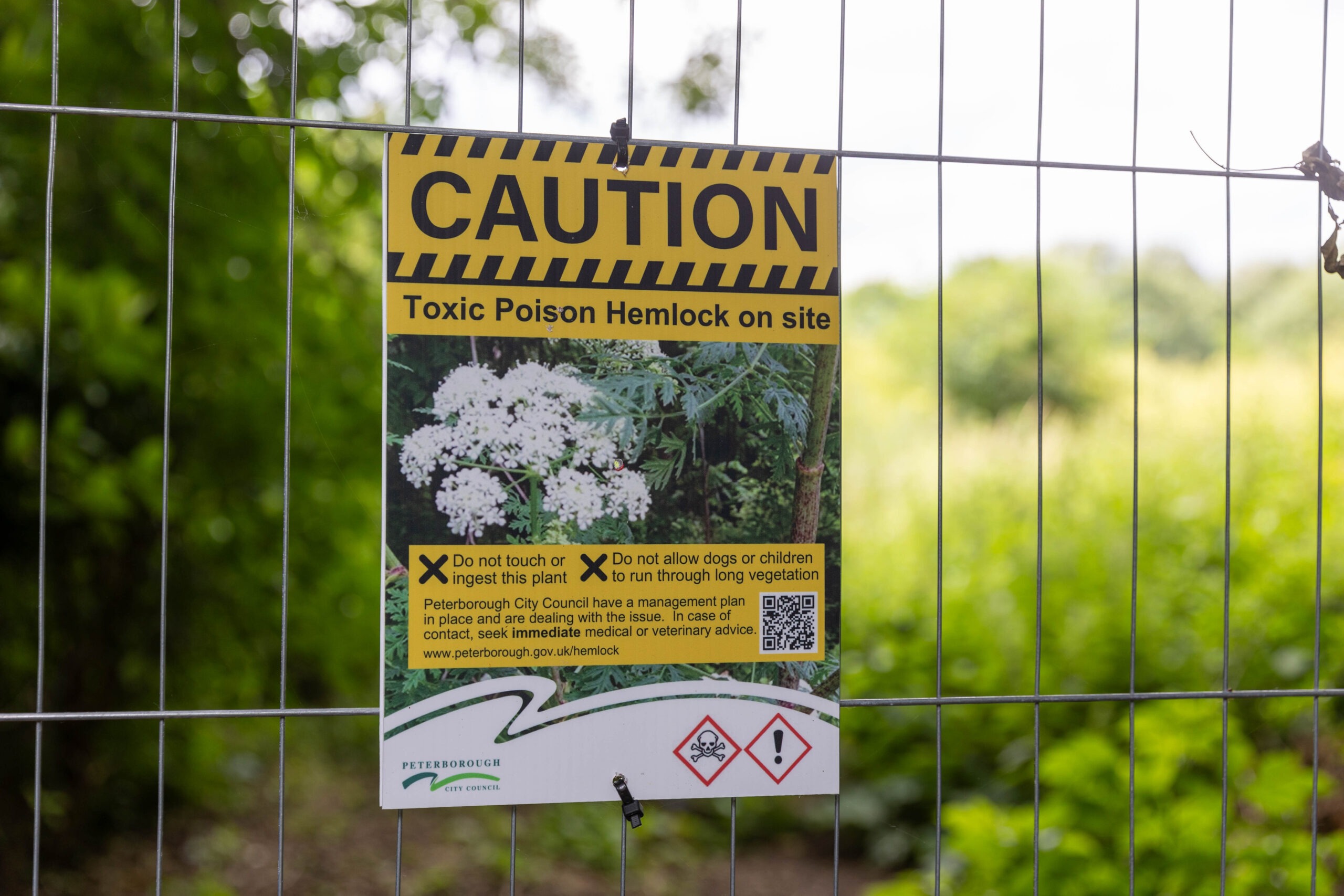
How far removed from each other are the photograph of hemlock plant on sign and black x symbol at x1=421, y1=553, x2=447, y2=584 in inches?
0.8

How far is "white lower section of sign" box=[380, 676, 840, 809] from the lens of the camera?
1.22m

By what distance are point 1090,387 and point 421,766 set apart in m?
5.01

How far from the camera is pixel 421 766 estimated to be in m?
1.21

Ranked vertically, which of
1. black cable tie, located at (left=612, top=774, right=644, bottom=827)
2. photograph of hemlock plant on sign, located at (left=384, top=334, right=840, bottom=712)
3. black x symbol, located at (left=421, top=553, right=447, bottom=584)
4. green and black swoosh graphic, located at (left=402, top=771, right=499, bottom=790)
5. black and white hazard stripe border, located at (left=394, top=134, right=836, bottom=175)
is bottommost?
black cable tie, located at (left=612, top=774, right=644, bottom=827)

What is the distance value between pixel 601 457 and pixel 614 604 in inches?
7.5

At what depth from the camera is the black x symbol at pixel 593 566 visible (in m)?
1.24


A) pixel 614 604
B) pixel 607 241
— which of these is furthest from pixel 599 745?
pixel 607 241

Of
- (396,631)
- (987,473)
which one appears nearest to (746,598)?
(396,631)

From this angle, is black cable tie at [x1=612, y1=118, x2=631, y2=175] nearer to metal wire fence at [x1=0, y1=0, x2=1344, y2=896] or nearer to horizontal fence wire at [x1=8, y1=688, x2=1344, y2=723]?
metal wire fence at [x1=0, y1=0, x2=1344, y2=896]

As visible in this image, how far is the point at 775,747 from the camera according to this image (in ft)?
4.21

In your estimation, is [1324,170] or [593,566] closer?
[593,566]

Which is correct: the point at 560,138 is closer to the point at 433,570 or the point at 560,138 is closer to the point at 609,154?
the point at 609,154

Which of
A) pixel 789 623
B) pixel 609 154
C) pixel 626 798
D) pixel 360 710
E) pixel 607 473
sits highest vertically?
pixel 609 154

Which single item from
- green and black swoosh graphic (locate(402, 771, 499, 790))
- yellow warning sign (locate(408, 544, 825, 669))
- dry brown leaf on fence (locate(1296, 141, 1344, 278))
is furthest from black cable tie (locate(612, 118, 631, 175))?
dry brown leaf on fence (locate(1296, 141, 1344, 278))
